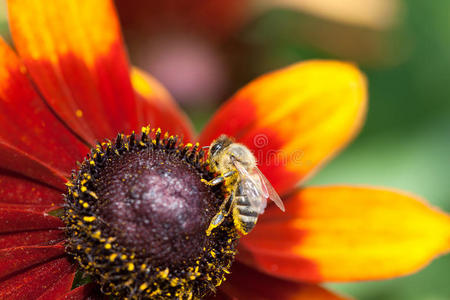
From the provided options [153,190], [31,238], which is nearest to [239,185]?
[153,190]

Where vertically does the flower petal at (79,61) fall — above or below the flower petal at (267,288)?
above

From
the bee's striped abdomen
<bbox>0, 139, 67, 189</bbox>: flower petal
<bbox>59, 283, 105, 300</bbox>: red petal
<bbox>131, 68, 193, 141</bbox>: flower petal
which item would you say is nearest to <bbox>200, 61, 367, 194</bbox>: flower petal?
<bbox>131, 68, 193, 141</bbox>: flower petal

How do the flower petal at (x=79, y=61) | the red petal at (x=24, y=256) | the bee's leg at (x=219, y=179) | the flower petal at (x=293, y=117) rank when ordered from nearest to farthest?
the red petal at (x=24, y=256), the bee's leg at (x=219, y=179), the flower petal at (x=79, y=61), the flower petal at (x=293, y=117)

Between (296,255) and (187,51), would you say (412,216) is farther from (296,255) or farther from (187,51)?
(187,51)

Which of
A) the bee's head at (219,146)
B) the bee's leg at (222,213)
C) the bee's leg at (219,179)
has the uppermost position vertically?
the bee's head at (219,146)

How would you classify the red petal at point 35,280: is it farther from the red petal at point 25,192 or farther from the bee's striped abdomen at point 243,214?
the bee's striped abdomen at point 243,214

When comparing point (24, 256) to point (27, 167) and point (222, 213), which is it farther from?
point (222, 213)

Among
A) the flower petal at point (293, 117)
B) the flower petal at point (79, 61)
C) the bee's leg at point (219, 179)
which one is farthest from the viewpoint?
the flower petal at point (293, 117)

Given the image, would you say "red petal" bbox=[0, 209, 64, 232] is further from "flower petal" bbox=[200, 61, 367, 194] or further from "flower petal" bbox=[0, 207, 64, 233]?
"flower petal" bbox=[200, 61, 367, 194]

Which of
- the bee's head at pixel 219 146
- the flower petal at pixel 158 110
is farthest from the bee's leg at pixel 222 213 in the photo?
the flower petal at pixel 158 110
